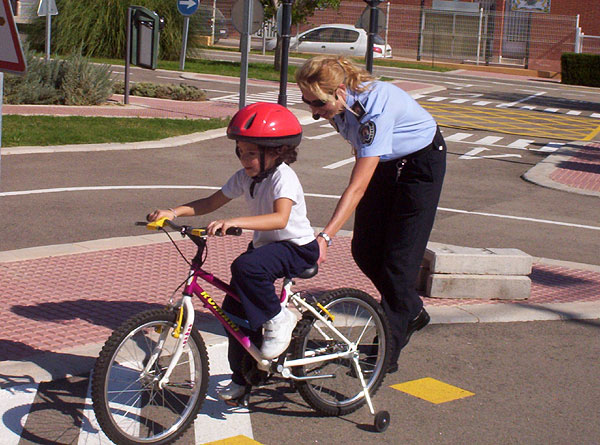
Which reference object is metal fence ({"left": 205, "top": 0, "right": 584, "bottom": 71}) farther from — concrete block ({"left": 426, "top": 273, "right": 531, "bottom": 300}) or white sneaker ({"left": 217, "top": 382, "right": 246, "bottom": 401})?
white sneaker ({"left": 217, "top": 382, "right": 246, "bottom": 401})

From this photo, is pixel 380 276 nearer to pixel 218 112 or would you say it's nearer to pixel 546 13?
pixel 218 112

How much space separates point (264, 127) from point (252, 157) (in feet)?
0.54

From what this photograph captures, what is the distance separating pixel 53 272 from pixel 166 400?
120 inches

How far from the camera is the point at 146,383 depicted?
4125 mm

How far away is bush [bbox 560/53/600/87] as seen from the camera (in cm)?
3594

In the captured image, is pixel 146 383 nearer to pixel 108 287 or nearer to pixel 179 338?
pixel 179 338

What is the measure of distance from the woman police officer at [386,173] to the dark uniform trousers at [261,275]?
0.13 m

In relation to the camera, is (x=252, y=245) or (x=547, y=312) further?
(x=547, y=312)

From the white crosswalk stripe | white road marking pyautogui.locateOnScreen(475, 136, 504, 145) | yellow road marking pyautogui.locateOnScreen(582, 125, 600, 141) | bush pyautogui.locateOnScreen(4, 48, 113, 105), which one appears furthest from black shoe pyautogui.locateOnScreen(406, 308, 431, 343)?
yellow road marking pyautogui.locateOnScreen(582, 125, 600, 141)

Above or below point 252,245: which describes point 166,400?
below

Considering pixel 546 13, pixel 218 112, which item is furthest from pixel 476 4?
pixel 218 112

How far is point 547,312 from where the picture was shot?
668 centimetres

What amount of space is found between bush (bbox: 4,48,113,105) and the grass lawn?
2319 mm

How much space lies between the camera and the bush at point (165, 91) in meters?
21.0
